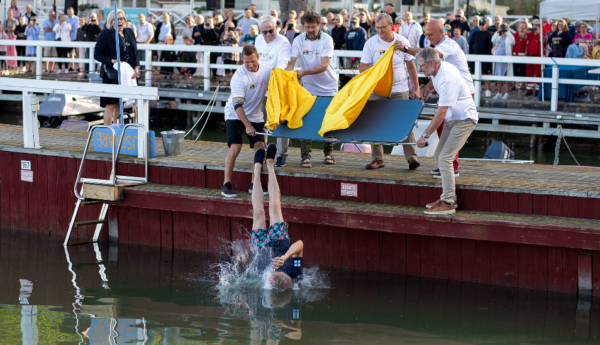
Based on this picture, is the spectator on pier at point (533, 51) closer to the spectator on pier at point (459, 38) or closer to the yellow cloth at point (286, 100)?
the spectator on pier at point (459, 38)

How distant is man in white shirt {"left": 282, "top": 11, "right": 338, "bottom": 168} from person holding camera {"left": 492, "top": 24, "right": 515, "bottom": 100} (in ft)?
27.4

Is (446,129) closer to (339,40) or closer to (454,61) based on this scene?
(454,61)

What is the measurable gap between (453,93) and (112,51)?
516 cm

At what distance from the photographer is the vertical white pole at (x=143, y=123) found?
9.30 metres

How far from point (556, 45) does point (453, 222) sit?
398 inches

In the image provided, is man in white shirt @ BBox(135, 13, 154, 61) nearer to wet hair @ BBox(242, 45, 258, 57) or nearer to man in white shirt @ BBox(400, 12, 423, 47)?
man in white shirt @ BBox(400, 12, 423, 47)

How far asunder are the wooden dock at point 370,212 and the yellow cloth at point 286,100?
0.63 meters

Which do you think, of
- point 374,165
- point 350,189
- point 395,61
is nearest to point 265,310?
point 350,189

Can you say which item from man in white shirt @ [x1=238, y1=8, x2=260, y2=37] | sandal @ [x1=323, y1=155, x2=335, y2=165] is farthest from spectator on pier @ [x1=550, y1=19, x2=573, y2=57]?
sandal @ [x1=323, y1=155, x2=335, y2=165]

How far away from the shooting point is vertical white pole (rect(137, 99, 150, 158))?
9.30 m

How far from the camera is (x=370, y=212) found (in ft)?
25.6

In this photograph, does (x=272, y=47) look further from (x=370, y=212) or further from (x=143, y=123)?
(x=370, y=212)

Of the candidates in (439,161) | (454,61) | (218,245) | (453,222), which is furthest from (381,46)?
(218,245)

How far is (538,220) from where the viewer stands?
7262 millimetres
